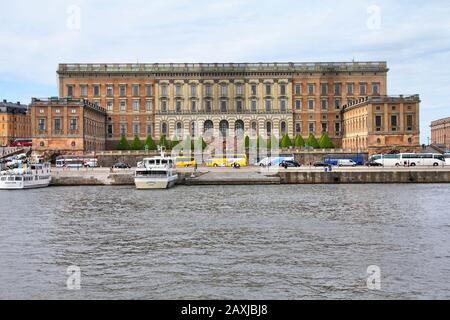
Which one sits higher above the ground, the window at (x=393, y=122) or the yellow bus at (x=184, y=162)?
the window at (x=393, y=122)

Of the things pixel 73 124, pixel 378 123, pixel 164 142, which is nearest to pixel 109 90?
pixel 164 142

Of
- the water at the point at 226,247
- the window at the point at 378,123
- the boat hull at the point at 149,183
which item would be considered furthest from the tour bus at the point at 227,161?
the water at the point at 226,247

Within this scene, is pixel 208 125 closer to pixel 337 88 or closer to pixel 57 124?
pixel 337 88

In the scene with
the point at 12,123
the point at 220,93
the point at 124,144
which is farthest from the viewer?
the point at 12,123

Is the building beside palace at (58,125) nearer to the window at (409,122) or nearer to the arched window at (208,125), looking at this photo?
the arched window at (208,125)

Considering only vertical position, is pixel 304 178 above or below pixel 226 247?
above

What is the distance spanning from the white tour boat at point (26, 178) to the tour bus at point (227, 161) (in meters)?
38.4

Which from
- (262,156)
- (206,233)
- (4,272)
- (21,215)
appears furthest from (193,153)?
(4,272)

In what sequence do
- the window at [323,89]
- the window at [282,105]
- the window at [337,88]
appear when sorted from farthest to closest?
1. the window at [337,88]
2. the window at [323,89]
3. the window at [282,105]

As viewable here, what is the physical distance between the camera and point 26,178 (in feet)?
251

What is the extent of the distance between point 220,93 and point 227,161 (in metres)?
26.9

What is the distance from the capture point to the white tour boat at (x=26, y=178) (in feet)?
247

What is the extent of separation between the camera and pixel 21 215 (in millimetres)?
47250
